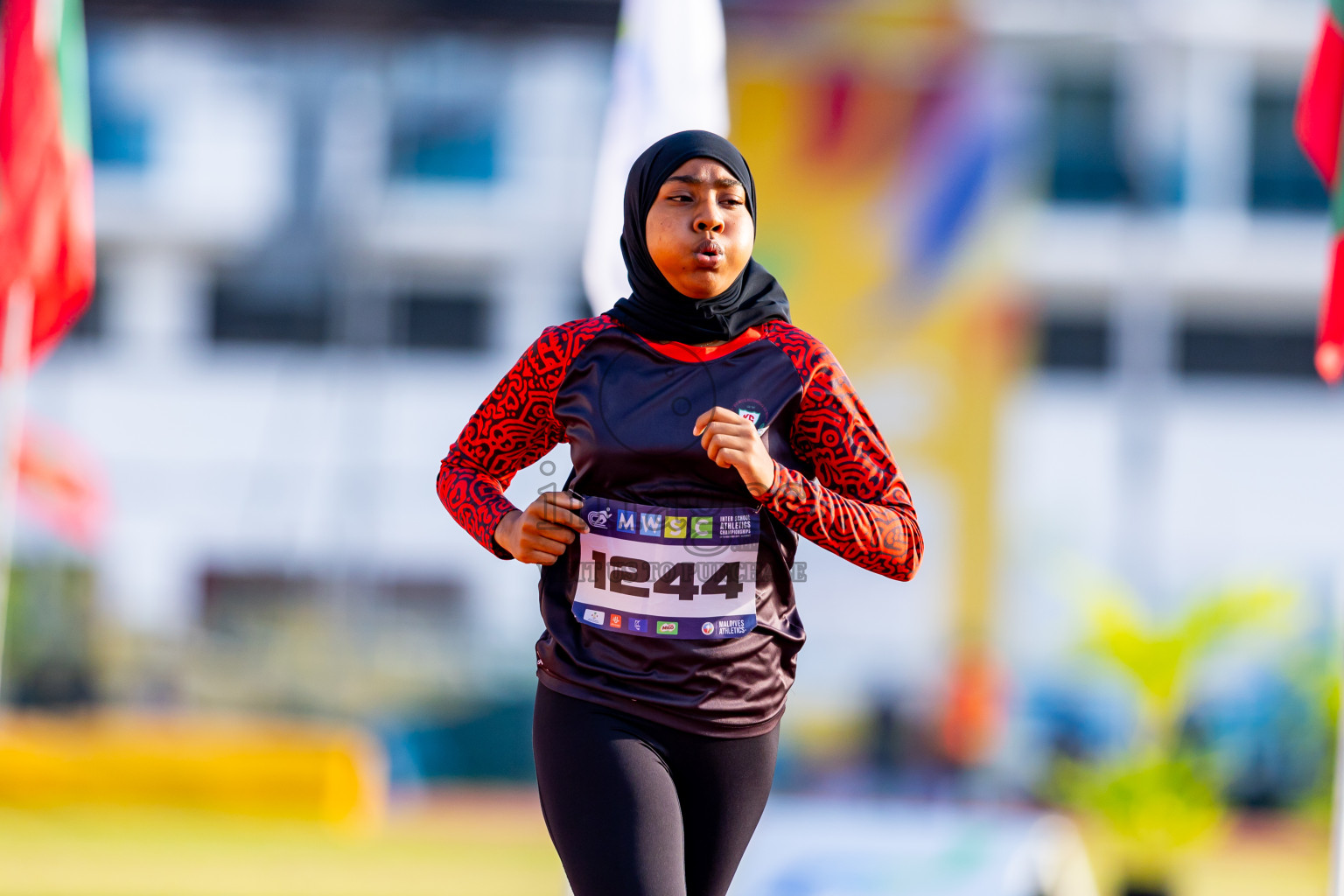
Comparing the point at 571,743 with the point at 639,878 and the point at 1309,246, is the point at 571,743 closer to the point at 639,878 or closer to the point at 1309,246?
the point at 639,878

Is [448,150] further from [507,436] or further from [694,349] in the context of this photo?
[694,349]

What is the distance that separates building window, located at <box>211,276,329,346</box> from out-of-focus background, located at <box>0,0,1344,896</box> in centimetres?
6

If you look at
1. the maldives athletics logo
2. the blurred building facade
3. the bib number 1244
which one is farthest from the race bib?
the blurred building facade

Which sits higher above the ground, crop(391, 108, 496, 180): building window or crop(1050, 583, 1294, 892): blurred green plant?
crop(391, 108, 496, 180): building window

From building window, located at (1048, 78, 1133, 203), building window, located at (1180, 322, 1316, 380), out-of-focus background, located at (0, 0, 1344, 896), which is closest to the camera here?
out-of-focus background, located at (0, 0, 1344, 896)

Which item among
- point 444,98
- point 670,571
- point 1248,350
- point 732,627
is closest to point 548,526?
point 670,571

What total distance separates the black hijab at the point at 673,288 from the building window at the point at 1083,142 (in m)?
23.1

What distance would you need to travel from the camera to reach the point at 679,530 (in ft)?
7.29

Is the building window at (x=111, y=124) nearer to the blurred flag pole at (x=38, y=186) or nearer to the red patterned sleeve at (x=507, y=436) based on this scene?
the blurred flag pole at (x=38, y=186)

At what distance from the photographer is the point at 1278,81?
2564cm

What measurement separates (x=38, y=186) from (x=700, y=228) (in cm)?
527

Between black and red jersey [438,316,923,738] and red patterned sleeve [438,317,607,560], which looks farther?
red patterned sleeve [438,317,607,560]

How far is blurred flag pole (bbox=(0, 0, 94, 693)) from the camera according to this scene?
6625 millimetres

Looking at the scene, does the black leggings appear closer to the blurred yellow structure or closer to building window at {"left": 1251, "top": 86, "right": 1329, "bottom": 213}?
the blurred yellow structure
